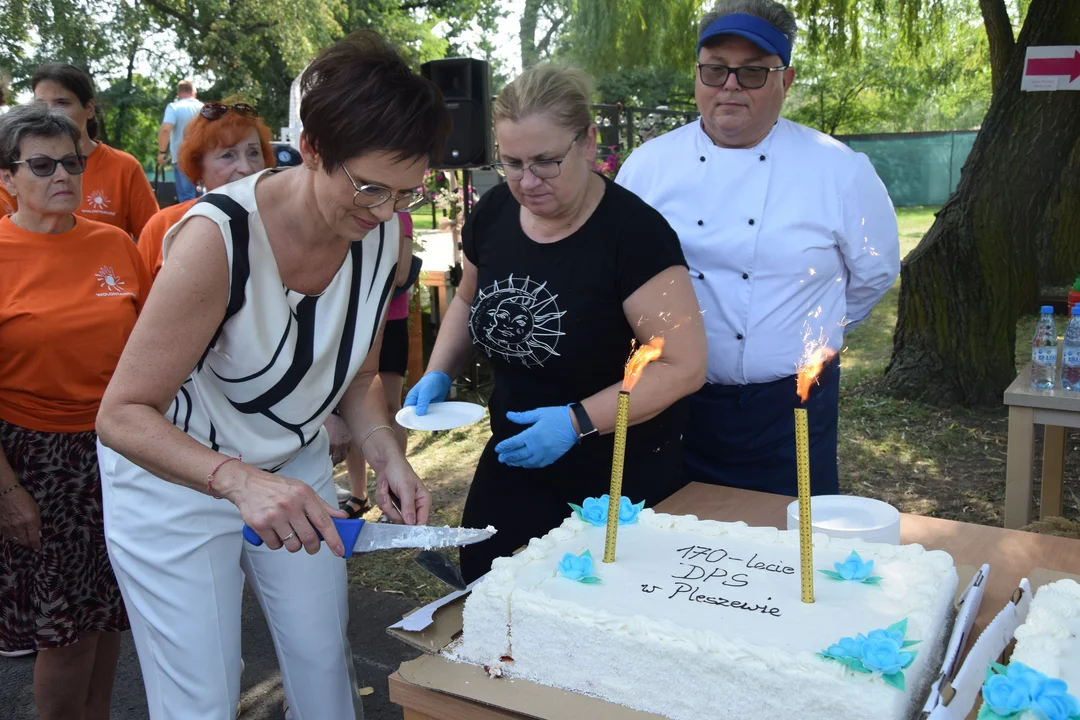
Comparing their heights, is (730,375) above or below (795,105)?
below

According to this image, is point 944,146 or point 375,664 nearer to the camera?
point 375,664

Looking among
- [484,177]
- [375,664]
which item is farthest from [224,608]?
[484,177]

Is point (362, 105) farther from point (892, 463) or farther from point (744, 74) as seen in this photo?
point (892, 463)

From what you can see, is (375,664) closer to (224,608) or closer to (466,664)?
(224,608)

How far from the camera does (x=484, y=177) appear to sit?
1445cm

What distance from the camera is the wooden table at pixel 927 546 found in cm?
147

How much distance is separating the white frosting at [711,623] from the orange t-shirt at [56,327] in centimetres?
158

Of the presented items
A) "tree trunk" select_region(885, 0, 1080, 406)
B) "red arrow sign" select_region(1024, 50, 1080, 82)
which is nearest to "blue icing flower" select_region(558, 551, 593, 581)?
"red arrow sign" select_region(1024, 50, 1080, 82)

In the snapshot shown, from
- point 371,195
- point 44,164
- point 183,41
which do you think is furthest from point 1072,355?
point 183,41

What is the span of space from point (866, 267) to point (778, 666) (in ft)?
5.66

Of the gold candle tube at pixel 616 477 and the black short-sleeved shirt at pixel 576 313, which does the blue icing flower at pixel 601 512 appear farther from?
the black short-sleeved shirt at pixel 576 313

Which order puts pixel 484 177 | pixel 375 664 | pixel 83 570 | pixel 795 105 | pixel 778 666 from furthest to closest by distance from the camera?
pixel 795 105
pixel 484 177
pixel 375 664
pixel 83 570
pixel 778 666

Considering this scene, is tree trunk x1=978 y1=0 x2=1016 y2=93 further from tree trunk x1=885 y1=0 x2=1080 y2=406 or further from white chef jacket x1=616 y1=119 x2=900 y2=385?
white chef jacket x1=616 y1=119 x2=900 y2=385

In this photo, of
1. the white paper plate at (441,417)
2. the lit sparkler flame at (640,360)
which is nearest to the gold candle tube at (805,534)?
the lit sparkler flame at (640,360)
